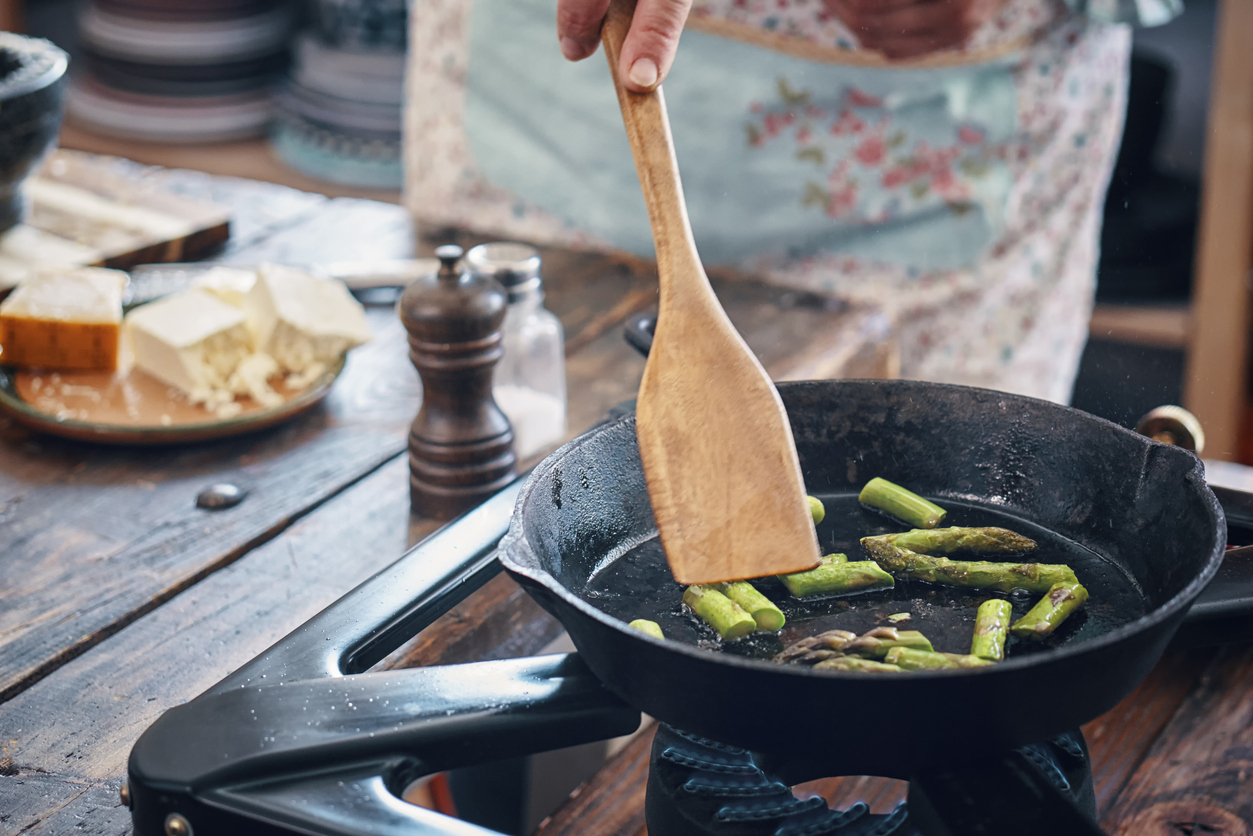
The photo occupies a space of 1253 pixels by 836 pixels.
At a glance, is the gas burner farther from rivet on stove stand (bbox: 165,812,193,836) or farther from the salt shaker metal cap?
the salt shaker metal cap

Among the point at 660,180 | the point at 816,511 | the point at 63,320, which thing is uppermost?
the point at 660,180

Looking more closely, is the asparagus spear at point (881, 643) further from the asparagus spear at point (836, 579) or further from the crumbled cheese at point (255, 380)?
the crumbled cheese at point (255, 380)

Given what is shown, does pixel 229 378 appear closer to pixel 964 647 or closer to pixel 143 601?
pixel 143 601

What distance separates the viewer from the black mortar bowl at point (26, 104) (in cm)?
120

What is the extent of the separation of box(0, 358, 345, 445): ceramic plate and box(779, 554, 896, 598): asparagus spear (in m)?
0.56

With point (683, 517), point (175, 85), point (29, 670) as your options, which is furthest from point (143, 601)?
point (175, 85)

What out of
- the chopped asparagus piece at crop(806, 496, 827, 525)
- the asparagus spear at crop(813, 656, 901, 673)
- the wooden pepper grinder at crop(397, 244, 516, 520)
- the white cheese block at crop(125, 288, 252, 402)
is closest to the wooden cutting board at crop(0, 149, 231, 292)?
the white cheese block at crop(125, 288, 252, 402)

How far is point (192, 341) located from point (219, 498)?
0.18 meters

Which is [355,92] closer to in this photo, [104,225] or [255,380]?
[104,225]

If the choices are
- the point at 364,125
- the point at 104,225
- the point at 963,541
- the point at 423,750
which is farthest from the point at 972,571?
the point at 364,125

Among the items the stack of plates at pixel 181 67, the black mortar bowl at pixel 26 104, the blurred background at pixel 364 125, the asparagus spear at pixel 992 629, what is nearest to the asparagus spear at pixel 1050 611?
the asparagus spear at pixel 992 629

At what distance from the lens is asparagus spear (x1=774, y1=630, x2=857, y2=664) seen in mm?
648

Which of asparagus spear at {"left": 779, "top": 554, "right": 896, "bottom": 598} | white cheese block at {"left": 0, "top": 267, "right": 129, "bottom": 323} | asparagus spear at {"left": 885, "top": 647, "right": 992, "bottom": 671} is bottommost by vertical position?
white cheese block at {"left": 0, "top": 267, "right": 129, "bottom": 323}

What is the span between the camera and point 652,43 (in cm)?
73
